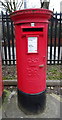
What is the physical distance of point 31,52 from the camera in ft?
5.32

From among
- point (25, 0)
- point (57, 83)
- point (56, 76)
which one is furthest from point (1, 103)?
point (25, 0)

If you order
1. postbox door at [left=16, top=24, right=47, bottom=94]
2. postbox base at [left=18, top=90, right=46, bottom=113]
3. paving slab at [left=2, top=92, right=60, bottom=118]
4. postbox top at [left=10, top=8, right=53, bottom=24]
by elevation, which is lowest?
paving slab at [left=2, top=92, right=60, bottom=118]

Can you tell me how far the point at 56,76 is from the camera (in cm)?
318

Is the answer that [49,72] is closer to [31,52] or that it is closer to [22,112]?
[22,112]

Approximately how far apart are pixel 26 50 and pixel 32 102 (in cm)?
91

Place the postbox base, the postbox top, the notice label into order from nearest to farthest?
1. the postbox top
2. the notice label
3. the postbox base

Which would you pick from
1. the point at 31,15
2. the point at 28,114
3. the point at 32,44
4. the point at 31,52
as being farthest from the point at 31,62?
the point at 28,114

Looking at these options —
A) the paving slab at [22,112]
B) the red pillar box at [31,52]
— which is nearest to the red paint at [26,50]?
the red pillar box at [31,52]

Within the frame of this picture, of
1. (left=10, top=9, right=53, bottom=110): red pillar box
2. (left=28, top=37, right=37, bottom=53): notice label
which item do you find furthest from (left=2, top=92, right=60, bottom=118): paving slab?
(left=28, top=37, right=37, bottom=53): notice label

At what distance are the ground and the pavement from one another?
2.67 ft

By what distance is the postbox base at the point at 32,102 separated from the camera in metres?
1.84

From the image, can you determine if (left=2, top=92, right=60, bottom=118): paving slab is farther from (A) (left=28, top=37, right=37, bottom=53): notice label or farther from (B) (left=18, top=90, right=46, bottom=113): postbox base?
(A) (left=28, top=37, right=37, bottom=53): notice label

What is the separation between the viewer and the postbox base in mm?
1841

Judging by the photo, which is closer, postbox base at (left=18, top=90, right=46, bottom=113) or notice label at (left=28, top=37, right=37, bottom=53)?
notice label at (left=28, top=37, right=37, bottom=53)
